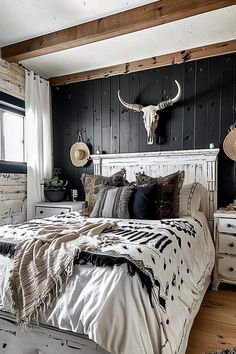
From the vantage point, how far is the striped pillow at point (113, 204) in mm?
2418

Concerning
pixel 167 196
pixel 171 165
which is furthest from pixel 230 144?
pixel 167 196

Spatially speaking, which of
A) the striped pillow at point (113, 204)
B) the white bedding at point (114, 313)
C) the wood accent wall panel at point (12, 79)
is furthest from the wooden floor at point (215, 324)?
the wood accent wall panel at point (12, 79)

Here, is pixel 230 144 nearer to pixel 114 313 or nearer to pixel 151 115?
pixel 151 115

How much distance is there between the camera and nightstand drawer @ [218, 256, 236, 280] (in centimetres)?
255

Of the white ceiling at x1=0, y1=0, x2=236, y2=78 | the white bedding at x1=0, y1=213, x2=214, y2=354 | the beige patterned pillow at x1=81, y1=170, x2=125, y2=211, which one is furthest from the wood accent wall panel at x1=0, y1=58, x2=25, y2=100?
the white bedding at x1=0, y1=213, x2=214, y2=354

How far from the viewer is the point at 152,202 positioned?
2.43 m

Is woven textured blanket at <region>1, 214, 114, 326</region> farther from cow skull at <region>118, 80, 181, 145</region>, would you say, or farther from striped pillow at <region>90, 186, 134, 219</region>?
cow skull at <region>118, 80, 181, 145</region>

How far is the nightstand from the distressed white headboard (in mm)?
338

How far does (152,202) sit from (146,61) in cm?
189

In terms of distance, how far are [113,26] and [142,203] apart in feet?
5.26

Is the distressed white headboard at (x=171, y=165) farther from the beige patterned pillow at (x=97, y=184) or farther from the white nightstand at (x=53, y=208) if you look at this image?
the white nightstand at (x=53, y=208)

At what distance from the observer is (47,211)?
11.1ft

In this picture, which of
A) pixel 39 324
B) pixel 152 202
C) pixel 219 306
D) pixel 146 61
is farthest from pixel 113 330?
pixel 146 61

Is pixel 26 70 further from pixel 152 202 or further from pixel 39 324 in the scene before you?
pixel 39 324
